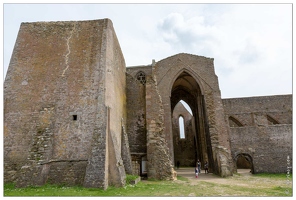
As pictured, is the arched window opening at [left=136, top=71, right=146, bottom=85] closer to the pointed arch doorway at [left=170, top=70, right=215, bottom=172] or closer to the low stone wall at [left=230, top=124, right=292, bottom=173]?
the pointed arch doorway at [left=170, top=70, right=215, bottom=172]

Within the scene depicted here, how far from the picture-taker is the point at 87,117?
920cm

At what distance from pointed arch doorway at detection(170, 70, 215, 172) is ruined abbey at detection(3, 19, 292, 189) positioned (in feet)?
1.97

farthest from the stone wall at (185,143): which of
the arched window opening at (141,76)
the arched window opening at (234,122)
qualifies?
the arched window opening at (141,76)

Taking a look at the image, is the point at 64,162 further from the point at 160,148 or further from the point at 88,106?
the point at 160,148

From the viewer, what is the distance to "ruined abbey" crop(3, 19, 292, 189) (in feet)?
27.8

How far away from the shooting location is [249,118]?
21812 millimetres

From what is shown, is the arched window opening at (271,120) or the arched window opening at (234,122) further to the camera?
the arched window opening at (234,122)

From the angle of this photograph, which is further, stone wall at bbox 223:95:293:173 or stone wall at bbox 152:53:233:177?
stone wall at bbox 223:95:293:173

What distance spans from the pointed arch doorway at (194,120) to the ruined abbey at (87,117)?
60 cm

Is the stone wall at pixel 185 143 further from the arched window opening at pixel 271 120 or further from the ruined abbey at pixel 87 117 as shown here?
the ruined abbey at pixel 87 117

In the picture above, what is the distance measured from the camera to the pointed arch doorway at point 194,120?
16672mm

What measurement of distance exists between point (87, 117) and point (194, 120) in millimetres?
15167

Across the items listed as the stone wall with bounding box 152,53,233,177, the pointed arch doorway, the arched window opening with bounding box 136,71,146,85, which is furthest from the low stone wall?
the arched window opening with bounding box 136,71,146,85

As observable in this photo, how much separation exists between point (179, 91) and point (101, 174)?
1604 centimetres
